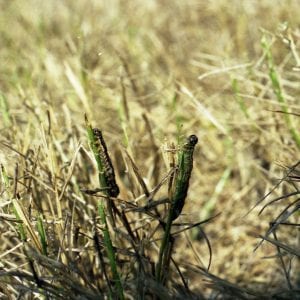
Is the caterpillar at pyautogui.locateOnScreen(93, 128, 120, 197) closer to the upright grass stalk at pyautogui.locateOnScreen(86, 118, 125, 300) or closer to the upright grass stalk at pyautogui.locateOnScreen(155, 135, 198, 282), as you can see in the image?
the upright grass stalk at pyautogui.locateOnScreen(86, 118, 125, 300)

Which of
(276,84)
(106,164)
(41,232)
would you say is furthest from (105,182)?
(276,84)

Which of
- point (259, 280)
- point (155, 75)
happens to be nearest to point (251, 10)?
point (155, 75)

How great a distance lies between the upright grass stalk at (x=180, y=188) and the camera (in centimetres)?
106

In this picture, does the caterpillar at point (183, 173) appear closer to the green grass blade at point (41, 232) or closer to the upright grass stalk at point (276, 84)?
the green grass blade at point (41, 232)

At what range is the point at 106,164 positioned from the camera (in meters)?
1.17

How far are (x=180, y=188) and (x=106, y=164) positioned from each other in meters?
0.17

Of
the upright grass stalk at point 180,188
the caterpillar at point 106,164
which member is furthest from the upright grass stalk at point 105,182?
the upright grass stalk at point 180,188

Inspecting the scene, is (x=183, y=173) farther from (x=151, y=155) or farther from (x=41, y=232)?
(x=151, y=155)

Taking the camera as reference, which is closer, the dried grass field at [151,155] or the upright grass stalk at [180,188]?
the upright grass stalk at [180,188]

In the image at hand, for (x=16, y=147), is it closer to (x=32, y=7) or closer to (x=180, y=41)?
(x=180, y=41)

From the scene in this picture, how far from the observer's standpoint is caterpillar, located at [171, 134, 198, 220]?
1050 millimetres

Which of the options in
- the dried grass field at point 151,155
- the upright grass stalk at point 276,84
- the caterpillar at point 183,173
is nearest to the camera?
the caterpillar at point 183,173

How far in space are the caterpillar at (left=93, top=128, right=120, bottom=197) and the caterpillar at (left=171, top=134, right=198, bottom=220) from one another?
0.14 metres

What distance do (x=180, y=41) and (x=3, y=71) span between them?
2.93 feet
